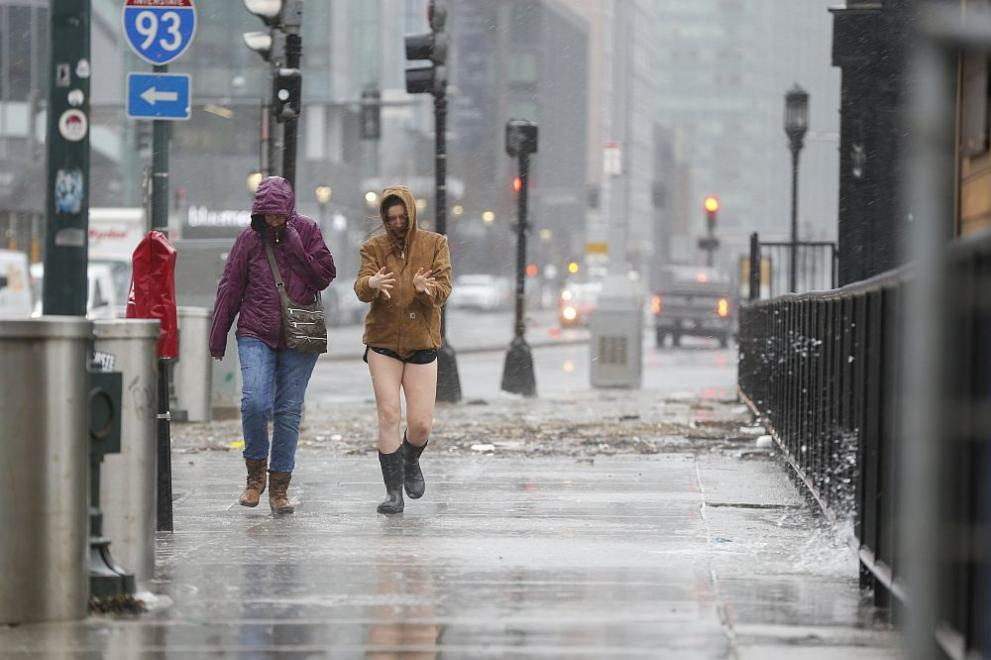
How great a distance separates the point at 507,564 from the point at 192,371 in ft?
31.4

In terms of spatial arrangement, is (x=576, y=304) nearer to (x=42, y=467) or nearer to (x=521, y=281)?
(x=521, y=281)

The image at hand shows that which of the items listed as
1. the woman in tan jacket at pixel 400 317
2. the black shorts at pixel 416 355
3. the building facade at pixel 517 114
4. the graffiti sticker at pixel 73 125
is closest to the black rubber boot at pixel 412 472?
the woman in tan jacket at pixel 400 317

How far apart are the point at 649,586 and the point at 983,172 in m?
3.03

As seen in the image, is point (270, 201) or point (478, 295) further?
point (478, 295)

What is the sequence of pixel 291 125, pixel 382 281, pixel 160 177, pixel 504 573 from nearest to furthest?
1. pixel 504 573
2. pixel 382 281
3. pixel 160 177
4. pixel 291 125

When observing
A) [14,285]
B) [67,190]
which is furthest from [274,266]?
[14,285]

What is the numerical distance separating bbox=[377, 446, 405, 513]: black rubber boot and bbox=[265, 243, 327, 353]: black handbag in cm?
72

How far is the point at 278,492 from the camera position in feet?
32.2

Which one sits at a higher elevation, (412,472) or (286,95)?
(286,95)

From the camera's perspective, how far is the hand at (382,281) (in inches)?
372

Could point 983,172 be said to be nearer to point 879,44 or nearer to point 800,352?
point 800,352

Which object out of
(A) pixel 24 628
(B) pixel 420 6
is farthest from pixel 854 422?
(B) pixel 420 6

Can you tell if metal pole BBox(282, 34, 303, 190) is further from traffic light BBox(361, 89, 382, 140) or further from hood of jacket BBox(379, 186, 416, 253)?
traffic light BBox(361, 89, 382, 140)

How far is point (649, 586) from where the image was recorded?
726 centimetres
